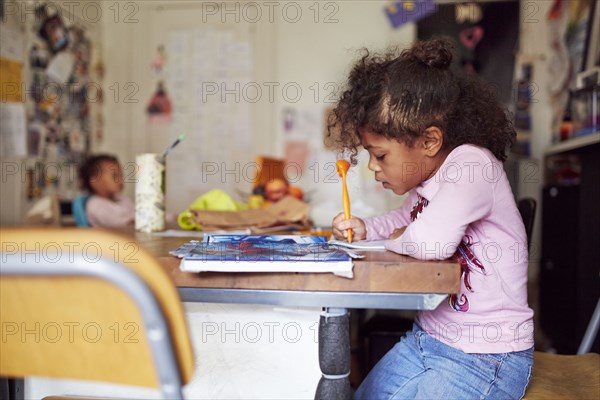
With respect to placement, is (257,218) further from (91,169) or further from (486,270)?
(91,169)

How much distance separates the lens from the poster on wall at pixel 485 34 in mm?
4598

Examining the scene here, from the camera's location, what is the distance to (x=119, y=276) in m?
0.48

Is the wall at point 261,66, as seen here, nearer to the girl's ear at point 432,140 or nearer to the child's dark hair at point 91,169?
the child's dark hair at point 91,169

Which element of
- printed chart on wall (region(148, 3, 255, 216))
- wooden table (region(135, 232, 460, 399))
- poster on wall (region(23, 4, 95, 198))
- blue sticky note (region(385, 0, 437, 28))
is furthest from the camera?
printed chart on wall (region(148, 3, 255, 216))

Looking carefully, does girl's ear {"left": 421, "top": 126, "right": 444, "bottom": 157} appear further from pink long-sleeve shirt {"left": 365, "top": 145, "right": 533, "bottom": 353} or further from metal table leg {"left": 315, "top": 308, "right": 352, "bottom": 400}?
metal table leg {"left": 315, "top": 308, "right": 352, "bottom": 400}

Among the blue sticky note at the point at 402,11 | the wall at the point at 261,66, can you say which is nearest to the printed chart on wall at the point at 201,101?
the wall at the point at 261,66

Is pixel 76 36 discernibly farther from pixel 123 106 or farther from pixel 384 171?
pixel 384 171

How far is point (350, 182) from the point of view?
8.60 ft

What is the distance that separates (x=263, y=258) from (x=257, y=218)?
72 centimetres

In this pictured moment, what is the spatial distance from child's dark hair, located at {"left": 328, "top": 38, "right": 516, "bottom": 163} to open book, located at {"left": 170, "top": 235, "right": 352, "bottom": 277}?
0.30 m

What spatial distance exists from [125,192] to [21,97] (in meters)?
1.18

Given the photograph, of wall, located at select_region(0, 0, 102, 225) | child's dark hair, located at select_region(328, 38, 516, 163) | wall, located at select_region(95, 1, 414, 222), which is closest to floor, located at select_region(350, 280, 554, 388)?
child's dark hair, located at select_region(328, 38, 516, 163)

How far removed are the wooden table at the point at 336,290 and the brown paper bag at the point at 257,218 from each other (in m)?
0.59

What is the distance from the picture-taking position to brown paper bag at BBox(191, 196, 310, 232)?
142 cm
